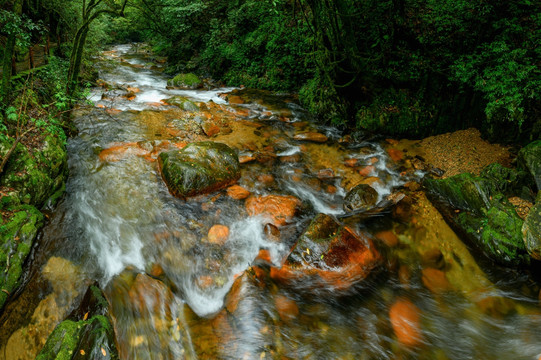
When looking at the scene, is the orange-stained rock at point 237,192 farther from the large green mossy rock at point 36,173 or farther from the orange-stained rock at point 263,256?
the large green mossy rock at point 36,173

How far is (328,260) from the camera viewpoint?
3707 millimetres

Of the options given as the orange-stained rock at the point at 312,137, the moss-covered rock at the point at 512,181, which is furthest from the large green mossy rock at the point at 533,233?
the orange-stained rock at the point at 312,137

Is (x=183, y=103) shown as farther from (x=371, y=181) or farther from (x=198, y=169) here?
(x=371, y=181)

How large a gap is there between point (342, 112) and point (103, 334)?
282 inches

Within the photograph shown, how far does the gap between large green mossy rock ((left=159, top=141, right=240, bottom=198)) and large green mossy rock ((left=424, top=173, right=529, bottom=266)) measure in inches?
156

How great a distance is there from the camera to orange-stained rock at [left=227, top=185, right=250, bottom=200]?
5065mm

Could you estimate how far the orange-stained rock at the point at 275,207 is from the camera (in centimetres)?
468

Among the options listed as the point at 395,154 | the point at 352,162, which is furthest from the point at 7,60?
the point at 395,154

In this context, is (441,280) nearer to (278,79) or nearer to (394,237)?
(394,237)

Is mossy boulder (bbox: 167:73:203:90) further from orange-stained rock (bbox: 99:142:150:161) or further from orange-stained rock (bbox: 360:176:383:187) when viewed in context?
orange-stained rock (bbox: 360:176:383:187)

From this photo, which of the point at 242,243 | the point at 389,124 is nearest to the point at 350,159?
the point at 389,124

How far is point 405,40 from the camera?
21.0 ft

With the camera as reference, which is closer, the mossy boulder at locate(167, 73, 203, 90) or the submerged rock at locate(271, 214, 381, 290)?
the submerged rock at locate(271, 214, 381, 290)

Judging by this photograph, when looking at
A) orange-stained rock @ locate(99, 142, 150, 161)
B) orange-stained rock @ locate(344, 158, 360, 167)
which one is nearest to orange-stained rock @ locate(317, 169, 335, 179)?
orange-stained rock @ locate(344, 158, 360, 167)
